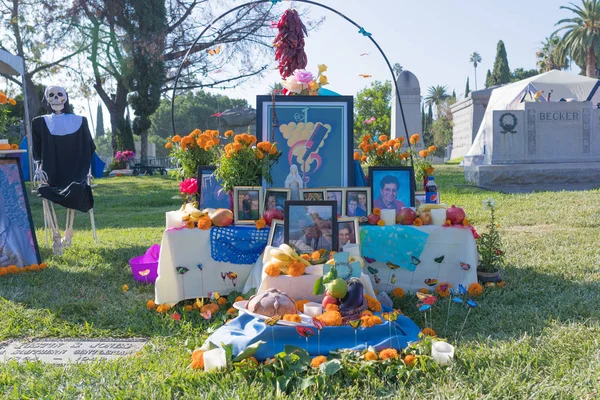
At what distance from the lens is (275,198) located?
14.9 ft

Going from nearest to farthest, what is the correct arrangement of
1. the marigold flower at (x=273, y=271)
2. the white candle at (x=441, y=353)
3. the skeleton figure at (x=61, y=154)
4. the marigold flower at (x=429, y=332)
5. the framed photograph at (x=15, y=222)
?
the white candle at (x=441, y=353)
the marigold flower at (x=429, y=332)
the marigold flower at (x=273, y=271)
the framed photograph at (x=15, y=222)
the skeleton figure at (x=61, y=154)

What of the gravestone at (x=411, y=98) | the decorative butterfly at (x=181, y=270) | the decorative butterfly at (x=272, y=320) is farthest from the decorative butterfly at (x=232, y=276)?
the gravestone at (x=411, y=98)

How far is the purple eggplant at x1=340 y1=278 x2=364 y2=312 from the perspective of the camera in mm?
3336

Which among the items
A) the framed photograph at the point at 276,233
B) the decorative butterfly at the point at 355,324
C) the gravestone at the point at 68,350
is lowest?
the gravestone at the point at 68,350

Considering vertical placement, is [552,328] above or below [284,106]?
below

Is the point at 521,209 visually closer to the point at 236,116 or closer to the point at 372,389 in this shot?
the point at 372,389

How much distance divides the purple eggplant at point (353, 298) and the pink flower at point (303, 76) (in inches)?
90.6

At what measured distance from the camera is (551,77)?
81.4 feet

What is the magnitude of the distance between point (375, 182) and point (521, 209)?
16.7ft

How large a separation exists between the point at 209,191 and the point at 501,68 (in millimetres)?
51150

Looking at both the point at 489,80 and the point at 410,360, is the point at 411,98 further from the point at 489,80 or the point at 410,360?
the point at 489,80

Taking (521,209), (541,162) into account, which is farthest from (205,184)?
(541,162)

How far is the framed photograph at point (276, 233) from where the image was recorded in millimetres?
4176

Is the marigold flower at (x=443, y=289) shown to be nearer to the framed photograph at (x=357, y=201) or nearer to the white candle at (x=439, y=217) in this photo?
the white candle at (x=439, y=217)
